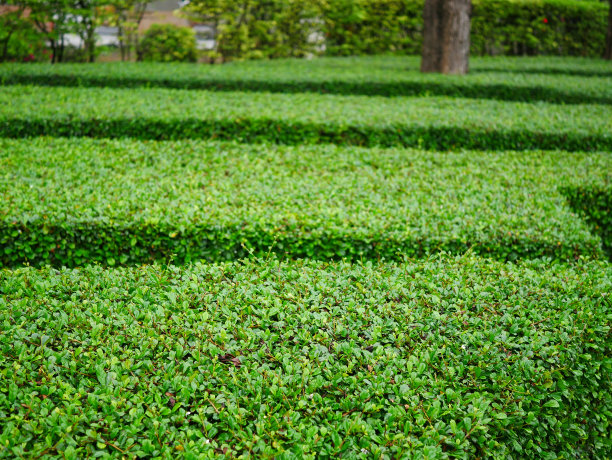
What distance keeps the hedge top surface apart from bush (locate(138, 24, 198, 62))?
8.34 metres

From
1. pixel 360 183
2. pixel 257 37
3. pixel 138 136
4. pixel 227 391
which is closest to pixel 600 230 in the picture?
pixel 360 183

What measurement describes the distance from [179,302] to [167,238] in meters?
1.32

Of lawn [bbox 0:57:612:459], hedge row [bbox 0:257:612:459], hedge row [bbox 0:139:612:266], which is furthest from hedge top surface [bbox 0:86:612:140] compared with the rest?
hedge row [bbox 0:257:612:459]

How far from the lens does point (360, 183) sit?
16.6ft

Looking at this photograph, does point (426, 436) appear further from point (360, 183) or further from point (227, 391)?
point (360, 183)

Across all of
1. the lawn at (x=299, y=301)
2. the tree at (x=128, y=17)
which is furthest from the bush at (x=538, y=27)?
the lawn at (x=299, y=301)

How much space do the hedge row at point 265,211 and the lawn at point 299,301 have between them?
0.02 metres

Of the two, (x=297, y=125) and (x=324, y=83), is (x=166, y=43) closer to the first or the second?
(x=324, y=83)

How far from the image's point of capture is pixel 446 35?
11500 mm

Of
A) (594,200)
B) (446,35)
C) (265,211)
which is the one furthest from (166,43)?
(594,200)

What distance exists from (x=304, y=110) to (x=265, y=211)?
3.86 m

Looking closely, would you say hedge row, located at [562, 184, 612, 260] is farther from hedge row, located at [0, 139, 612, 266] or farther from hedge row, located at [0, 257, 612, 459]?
hedge row, located at [0, 257, 612, 459]

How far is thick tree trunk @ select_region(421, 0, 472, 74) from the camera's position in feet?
36.7

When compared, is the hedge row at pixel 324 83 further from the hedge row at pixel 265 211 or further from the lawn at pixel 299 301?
the hedge row at pixel 265 211
